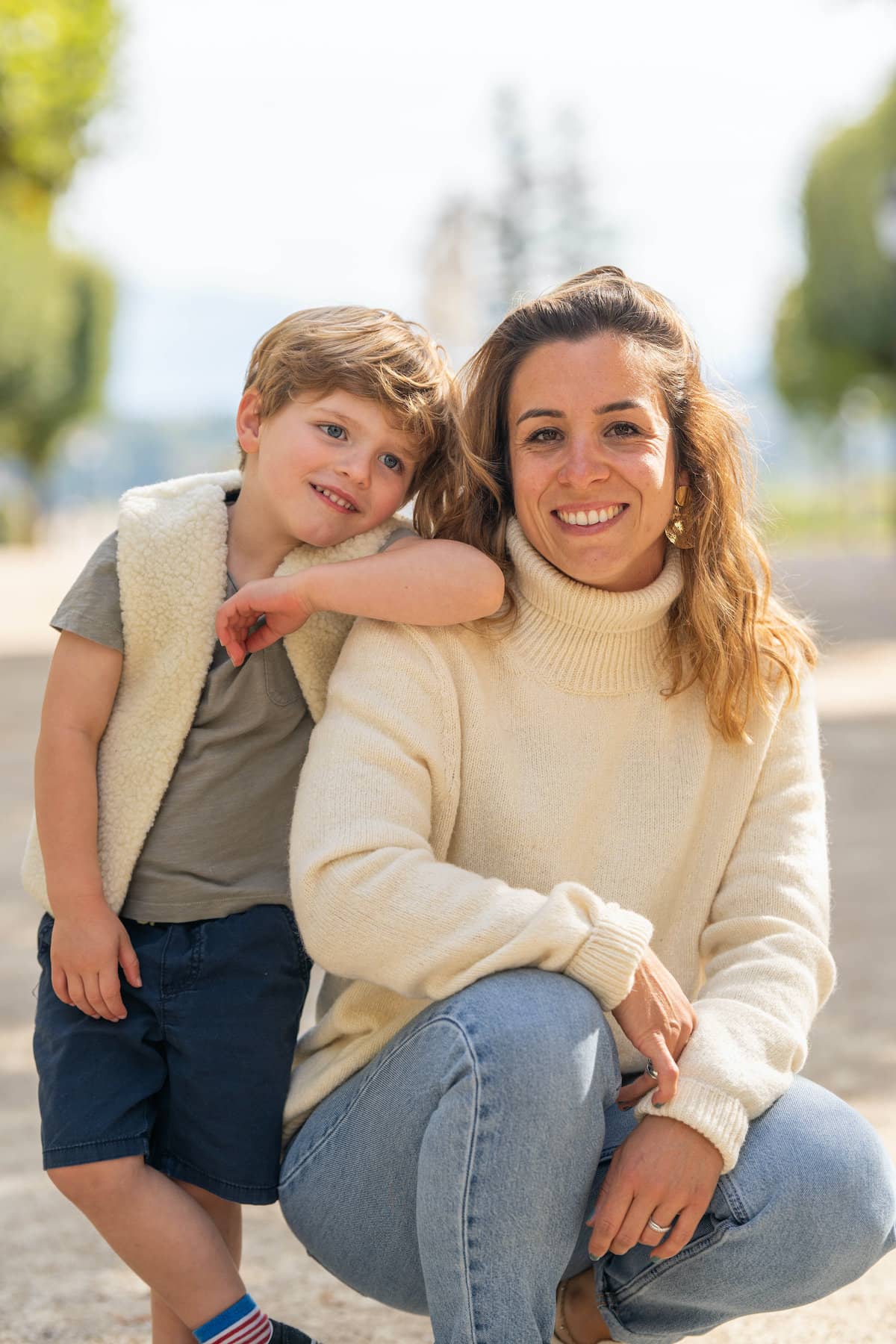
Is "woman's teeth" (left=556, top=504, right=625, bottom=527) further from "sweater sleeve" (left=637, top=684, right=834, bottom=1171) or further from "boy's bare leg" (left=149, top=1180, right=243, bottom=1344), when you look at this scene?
"boy's bare leg" (left=149, top=1180, right=243, bottom=1344)

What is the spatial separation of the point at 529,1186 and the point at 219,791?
27.8 inches

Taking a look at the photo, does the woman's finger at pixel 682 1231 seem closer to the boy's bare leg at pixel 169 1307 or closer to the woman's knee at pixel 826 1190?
the woman's knee at pixel 826 1190

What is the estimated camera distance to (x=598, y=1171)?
76.8 inches

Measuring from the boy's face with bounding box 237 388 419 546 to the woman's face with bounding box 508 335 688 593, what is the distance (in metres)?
0.20

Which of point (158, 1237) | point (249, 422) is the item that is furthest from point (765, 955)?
point (249, 422)

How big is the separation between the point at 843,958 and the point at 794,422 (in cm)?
3455

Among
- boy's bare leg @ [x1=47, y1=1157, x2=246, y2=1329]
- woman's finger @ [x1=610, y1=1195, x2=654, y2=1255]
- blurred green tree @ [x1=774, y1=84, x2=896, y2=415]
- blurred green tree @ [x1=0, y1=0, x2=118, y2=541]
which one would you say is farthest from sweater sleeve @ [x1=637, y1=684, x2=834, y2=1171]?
blurred green tree @ [x1=0, y1=0, x2=118, y2=541]

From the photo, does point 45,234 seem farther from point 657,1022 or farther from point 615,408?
point 657,1022

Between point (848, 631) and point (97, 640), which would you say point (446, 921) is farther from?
point (848, 631)

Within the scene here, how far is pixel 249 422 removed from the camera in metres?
2.30

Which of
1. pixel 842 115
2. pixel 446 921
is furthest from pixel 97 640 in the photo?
pixel 842 115

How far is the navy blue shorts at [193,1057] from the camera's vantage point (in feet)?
6.57

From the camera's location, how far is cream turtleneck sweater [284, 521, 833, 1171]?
1881 mm

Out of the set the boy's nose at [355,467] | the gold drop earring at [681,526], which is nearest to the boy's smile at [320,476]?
the boy's nose at [355,467]
